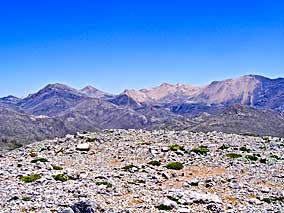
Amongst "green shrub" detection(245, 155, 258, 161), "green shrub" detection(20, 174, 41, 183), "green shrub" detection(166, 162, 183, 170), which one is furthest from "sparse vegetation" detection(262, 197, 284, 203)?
"green shrub" detection(20, 174, 41, 183)

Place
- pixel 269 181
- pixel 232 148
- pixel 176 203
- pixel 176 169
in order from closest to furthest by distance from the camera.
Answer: pixel 176 203 < pixel 269 181 < pixel 176 169 < pixel 232 148

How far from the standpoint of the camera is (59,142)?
4897 centimetres

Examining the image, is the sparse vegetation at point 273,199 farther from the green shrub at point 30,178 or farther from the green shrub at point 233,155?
the green shrub at point 30,178

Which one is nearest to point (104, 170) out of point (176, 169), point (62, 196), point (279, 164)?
point (176, 169)

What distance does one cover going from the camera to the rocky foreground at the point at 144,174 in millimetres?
26172

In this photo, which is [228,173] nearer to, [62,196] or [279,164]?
[279,164]

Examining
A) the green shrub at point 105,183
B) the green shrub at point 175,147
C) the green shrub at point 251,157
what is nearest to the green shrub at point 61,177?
the green shrub at point 105,183

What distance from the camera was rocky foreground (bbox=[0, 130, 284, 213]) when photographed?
2617 cm

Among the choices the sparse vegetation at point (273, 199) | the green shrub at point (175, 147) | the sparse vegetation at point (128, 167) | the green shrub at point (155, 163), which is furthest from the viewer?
the green shrub at point (175, 147)

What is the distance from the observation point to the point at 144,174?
111ft

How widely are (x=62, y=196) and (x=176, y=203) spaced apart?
638cm

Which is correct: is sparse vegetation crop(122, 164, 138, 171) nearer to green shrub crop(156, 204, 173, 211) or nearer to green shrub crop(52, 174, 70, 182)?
green shrub crop(52, 174, 70, 182)

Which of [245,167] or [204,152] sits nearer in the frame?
[245,167]

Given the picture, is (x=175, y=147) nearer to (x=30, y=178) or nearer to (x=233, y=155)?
(x=233, y=155)
